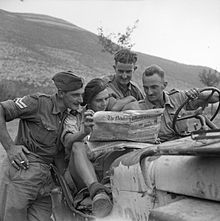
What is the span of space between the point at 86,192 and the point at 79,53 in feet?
181

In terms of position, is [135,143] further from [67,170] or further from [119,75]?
[119,75]

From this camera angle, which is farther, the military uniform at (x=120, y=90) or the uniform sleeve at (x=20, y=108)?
the military uniform at (x=120, y=90)

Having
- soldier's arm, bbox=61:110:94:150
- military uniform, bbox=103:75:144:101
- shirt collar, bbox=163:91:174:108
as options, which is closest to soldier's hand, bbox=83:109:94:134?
soldier's arm, bbox=61:110:94:150

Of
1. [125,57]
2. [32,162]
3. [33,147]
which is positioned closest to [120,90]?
[125,57]

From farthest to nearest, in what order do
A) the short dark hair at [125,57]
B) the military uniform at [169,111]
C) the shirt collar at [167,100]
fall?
1. the short dark hair at [125,57]
2. the shirt collar at [167,100]
3. the military uniform at [169,111]

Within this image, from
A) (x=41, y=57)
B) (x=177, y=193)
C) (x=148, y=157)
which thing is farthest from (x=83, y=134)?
(x=41, y=57)

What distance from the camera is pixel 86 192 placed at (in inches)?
153

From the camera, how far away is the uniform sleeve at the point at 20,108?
421 cm

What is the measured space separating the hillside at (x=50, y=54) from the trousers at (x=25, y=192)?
3776cm

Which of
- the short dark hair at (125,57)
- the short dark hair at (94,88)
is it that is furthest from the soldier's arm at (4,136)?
the short dark hair at (125,57)

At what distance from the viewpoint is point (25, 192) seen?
413 centimetres

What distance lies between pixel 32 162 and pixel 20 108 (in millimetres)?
518

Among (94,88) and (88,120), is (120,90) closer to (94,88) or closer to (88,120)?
(94,88)

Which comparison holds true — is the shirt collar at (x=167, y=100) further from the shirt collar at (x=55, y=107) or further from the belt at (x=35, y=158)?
the belt at (x=35, y=158)
